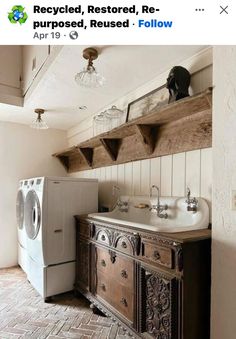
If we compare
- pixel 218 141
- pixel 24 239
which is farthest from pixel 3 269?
pixel 218 141

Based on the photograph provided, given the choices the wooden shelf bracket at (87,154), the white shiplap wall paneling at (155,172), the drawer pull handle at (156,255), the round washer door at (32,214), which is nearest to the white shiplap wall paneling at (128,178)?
the white shiplap wall paneling at (155,172)

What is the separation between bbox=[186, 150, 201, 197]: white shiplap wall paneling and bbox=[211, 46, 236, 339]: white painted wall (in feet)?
1.37

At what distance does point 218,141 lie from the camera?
59.6 inches

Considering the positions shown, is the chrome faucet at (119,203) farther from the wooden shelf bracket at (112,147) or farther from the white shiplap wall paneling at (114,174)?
the wooden shelf bracket at (112,147)

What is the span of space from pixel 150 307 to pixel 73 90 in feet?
7.16

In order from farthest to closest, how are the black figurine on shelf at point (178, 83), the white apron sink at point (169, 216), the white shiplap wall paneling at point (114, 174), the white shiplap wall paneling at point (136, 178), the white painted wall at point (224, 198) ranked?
the white shiplap wall paneling at point (114, 174)
the white shiplap wall paneling at point (136, 178)
the black figurine on shelf at point (178, 83)
the white apron sink at point (169, 216)
the white painted wall at point (224, 198)

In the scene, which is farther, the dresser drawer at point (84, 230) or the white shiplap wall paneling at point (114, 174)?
the white shiplap wall paneling at point (114, 174)

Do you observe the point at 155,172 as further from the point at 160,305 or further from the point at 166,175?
the point at 160,305

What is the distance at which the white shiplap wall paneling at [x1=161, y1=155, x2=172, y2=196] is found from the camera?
2.23m

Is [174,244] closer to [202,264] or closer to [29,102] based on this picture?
[202,264]

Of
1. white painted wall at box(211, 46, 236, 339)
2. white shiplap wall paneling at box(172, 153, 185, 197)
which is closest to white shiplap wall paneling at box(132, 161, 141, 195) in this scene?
white shiplap wall paneling at box(172, 153, 185, 197)

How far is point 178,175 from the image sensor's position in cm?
214

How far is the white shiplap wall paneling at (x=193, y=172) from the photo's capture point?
1.95 meters
